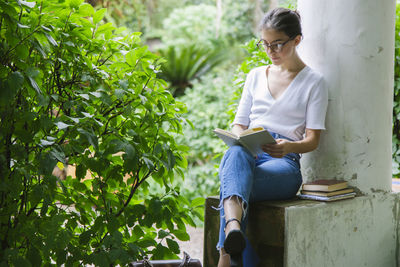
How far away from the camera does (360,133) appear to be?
2.52 metres

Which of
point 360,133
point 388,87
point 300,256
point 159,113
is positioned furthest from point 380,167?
point 159,113

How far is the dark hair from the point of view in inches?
92.9

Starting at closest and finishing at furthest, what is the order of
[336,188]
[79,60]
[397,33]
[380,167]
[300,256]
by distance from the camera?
[79,60] → [300,256] → [336,188] → [380,167] → [397,33]

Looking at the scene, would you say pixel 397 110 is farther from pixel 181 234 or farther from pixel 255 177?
pixel 181 234

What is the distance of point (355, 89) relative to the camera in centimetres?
253

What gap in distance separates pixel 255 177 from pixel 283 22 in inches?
30.3

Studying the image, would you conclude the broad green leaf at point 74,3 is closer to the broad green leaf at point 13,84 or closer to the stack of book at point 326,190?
the broad green leaf at point 13,84

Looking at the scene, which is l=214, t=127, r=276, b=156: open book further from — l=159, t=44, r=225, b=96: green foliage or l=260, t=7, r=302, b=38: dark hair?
l=159, t=44, r=225, b=96: green foliage

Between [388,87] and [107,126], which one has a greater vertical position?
[388,87]

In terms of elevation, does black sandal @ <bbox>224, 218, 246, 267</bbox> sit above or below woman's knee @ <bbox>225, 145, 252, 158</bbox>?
below

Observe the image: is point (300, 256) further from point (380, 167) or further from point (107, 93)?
point (107, 93)

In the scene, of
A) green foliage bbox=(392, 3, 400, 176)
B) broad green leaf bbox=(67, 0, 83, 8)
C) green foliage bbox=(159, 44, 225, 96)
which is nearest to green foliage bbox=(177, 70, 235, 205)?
green foliage bbox=(159, 44, 225, 96)

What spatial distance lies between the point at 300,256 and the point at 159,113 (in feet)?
2.93

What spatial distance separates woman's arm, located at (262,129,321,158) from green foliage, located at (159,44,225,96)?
6.39 m
